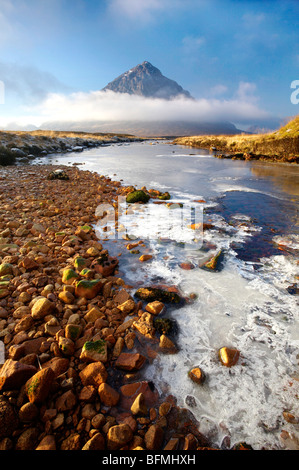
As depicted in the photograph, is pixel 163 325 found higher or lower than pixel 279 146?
lower

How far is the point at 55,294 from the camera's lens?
3.46 m

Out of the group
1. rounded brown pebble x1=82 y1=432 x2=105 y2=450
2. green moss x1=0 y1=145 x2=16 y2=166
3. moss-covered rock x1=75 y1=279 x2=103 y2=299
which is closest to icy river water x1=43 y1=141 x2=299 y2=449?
rounded brown pebble x1=82 y1=432 x2=105 y2=450

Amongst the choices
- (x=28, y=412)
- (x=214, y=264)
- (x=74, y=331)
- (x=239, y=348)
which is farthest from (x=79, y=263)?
(x=239, y=348)

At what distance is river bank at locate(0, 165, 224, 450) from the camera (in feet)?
6.24

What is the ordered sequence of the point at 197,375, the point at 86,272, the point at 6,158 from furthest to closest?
the point at 6,158, the point at 86,272, the point at 197,375

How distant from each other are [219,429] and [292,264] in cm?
410

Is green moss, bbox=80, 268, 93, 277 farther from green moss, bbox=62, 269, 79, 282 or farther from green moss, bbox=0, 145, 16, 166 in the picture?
green moss, bbox=0, 145, 16, 166

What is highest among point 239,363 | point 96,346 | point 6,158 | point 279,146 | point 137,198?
point 279,146

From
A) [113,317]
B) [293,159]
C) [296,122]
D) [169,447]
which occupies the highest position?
[296,122]

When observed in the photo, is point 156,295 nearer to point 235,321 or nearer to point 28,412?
point 235,321

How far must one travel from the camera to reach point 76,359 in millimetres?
2553

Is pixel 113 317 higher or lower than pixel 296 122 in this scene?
lower

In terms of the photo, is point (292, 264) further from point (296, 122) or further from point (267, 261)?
point (296, 122)
